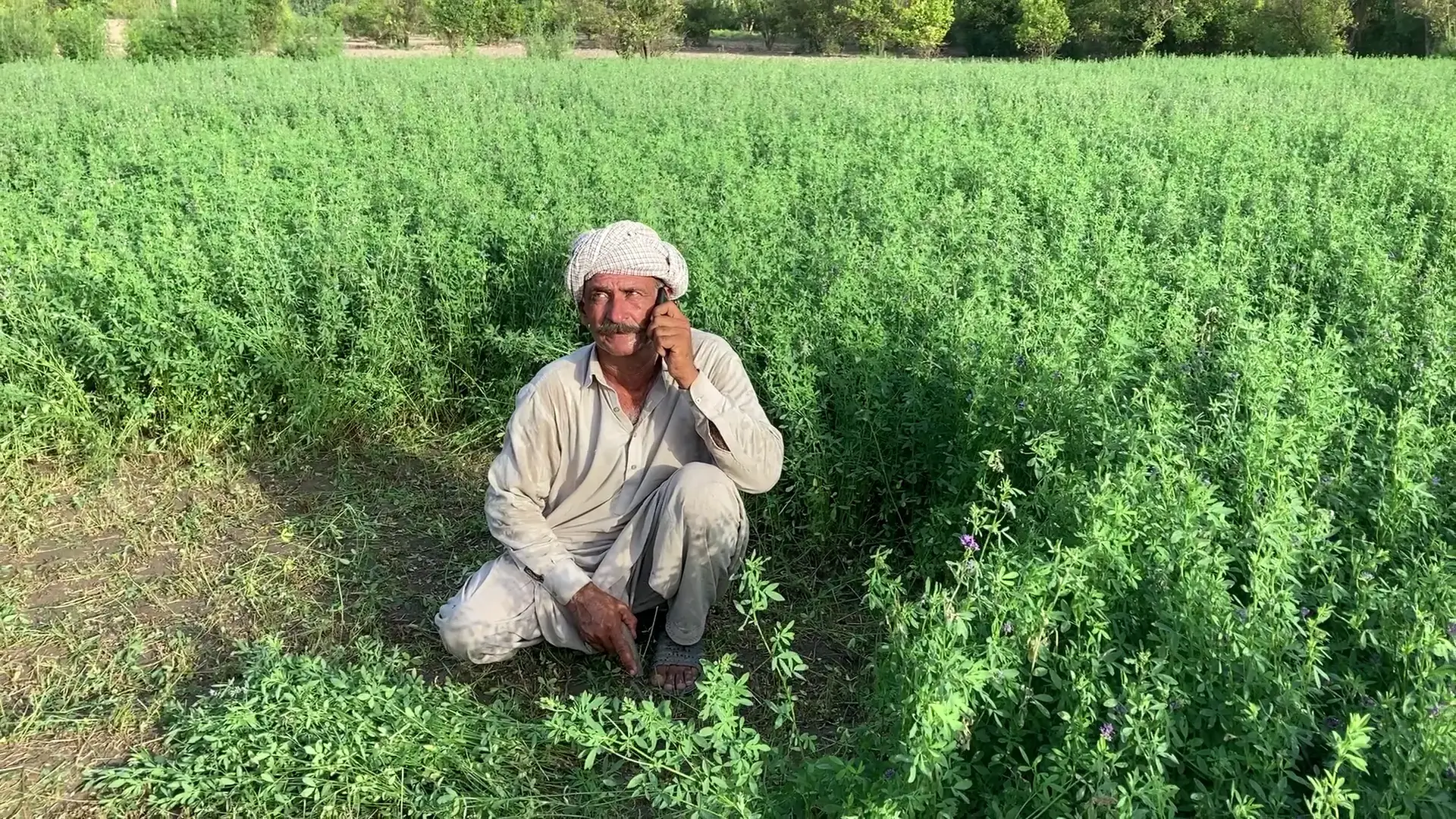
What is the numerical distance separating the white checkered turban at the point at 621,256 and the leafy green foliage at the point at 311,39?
2958cm

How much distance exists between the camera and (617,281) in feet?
9.44

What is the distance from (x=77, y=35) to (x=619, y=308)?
3385cm

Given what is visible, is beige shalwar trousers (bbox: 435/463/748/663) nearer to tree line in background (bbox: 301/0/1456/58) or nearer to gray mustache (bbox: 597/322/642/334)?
gray mustache (bbox: 597/322/642/334)

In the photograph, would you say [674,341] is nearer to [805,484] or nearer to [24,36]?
[805,484]

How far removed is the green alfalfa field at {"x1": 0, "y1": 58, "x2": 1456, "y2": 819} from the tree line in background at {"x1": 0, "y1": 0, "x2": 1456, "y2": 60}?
25909 mm

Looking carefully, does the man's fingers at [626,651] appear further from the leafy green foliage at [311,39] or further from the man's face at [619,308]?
the leafy green foliage at [311,39]

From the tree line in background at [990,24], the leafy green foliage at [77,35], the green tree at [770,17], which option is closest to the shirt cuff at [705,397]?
the tree line in background at [990,24]

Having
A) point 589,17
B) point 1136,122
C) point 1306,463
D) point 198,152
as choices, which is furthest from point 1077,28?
point 1306,463

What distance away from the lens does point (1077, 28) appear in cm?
4666

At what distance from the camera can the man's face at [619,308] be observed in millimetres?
2885

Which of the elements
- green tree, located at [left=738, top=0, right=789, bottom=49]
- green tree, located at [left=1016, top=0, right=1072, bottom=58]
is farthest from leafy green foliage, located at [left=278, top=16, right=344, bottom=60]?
green tree, located at [left=738, top=0, right=789, bottom=49]

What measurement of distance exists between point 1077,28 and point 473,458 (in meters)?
49.6

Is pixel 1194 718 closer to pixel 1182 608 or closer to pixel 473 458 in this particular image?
pixel 1182 608

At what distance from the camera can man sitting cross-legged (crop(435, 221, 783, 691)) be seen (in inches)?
115
